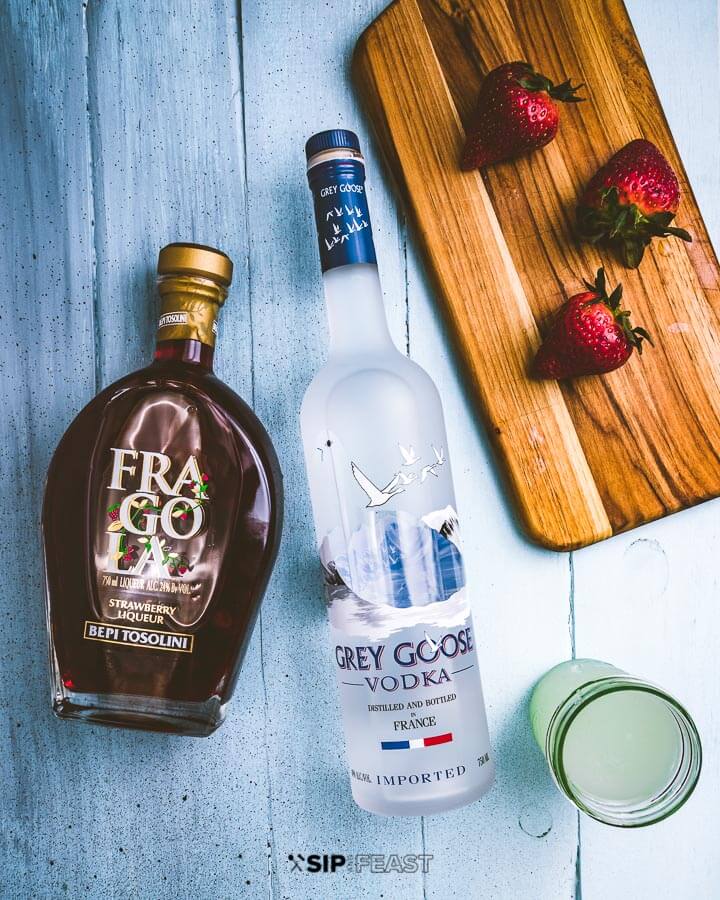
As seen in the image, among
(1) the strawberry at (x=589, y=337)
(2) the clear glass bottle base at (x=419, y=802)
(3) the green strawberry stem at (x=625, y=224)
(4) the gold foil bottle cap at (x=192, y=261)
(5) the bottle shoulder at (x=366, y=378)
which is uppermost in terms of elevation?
(3) the green strawberry stem at (x=625, y=224)

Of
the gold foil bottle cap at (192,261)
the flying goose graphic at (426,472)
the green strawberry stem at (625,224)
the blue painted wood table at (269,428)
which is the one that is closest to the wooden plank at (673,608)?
the blue painted wood table at (269,428)

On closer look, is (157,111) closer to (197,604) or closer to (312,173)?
(312,173)

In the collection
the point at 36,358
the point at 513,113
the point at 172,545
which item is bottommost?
the point at 172,545

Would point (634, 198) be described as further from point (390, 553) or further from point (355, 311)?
point (390, 553)

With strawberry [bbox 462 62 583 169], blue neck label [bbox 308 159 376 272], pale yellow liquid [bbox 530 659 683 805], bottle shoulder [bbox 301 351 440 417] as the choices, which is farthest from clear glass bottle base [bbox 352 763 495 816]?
strawberry [bbox 462 62 583 169]

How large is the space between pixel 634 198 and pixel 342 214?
1.01 ft

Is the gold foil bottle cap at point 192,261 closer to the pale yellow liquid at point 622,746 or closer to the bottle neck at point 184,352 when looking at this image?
the bottle neck at point 184,352

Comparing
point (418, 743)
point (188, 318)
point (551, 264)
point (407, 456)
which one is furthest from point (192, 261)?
point (418, 743)

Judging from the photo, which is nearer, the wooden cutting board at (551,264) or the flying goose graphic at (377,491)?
the flying goose graphic at (377,491)

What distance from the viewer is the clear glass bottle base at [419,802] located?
2.01ft

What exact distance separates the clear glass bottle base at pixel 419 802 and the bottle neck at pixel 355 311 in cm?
38

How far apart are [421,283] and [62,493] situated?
1.31 feet

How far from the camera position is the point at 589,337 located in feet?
2.19

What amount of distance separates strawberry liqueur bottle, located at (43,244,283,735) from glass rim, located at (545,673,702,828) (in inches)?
11.4
